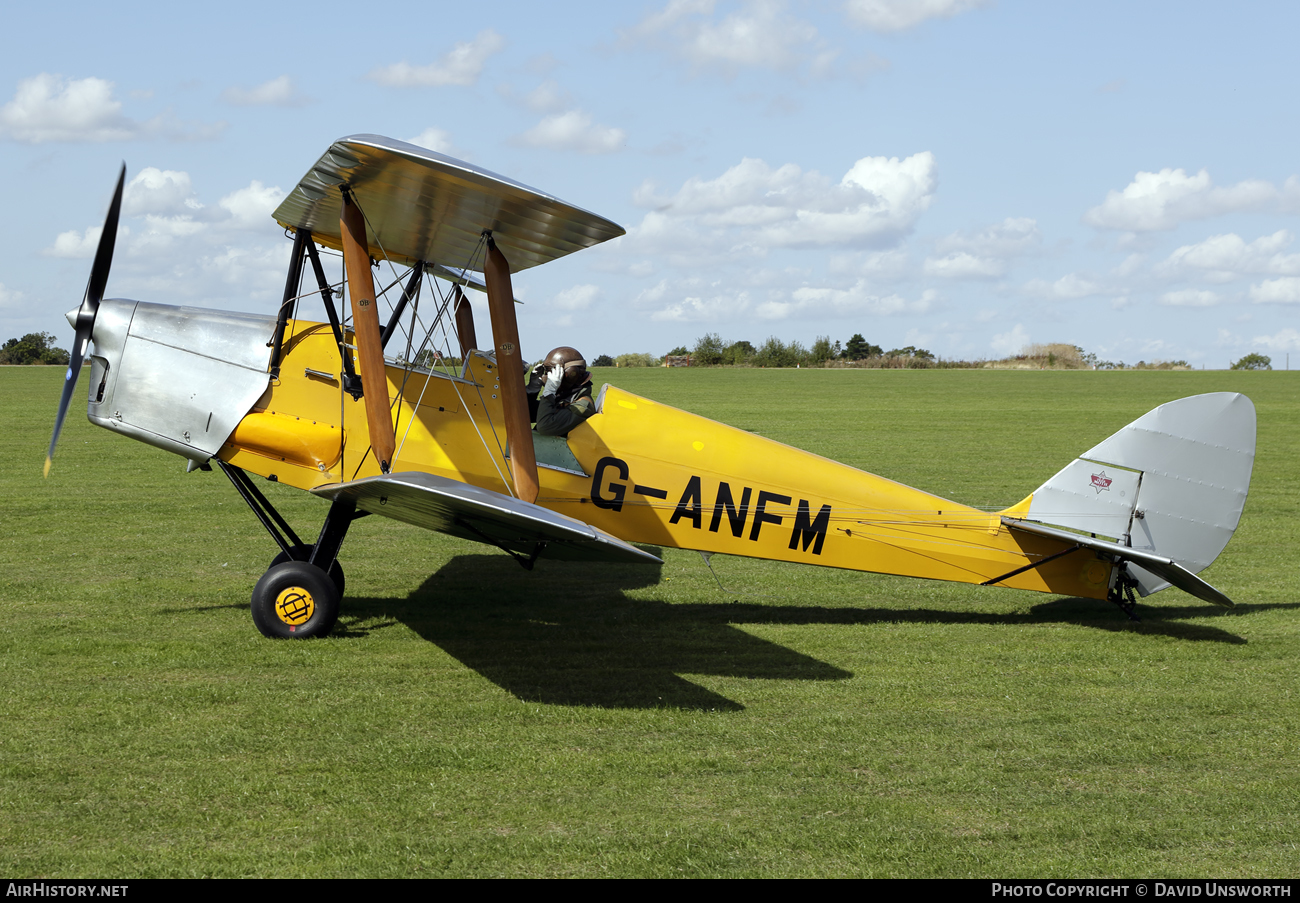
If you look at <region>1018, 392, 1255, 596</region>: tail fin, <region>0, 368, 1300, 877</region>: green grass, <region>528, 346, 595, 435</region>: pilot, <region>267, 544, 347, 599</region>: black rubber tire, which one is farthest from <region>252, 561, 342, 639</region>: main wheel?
<region>1018, 392, 1255, 596</region>: tail fin

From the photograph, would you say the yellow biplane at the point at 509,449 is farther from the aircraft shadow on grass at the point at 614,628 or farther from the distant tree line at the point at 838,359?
the distant tree line at the point at 838,359

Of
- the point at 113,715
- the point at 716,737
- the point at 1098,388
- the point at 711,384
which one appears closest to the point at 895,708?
the point at 716,737

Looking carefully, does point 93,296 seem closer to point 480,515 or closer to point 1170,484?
point 480,515

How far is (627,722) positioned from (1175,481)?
437cm

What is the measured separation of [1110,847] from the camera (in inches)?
154

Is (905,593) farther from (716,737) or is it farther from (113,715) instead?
(113,715)

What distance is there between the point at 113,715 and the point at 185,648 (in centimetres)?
119

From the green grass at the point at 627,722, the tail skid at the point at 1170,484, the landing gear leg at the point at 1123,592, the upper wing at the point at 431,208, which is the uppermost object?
the upper wing at the point at 431,208

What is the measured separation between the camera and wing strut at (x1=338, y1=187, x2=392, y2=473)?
6.05 m

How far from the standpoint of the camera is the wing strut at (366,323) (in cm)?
605

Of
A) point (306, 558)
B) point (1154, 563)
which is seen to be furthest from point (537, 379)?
point (1154, 563)

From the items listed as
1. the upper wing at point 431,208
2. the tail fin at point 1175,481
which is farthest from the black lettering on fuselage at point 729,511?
the tail fin at point 1175,481

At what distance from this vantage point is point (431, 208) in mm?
6258

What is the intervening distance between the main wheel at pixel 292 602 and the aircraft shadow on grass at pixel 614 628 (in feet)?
1.00
